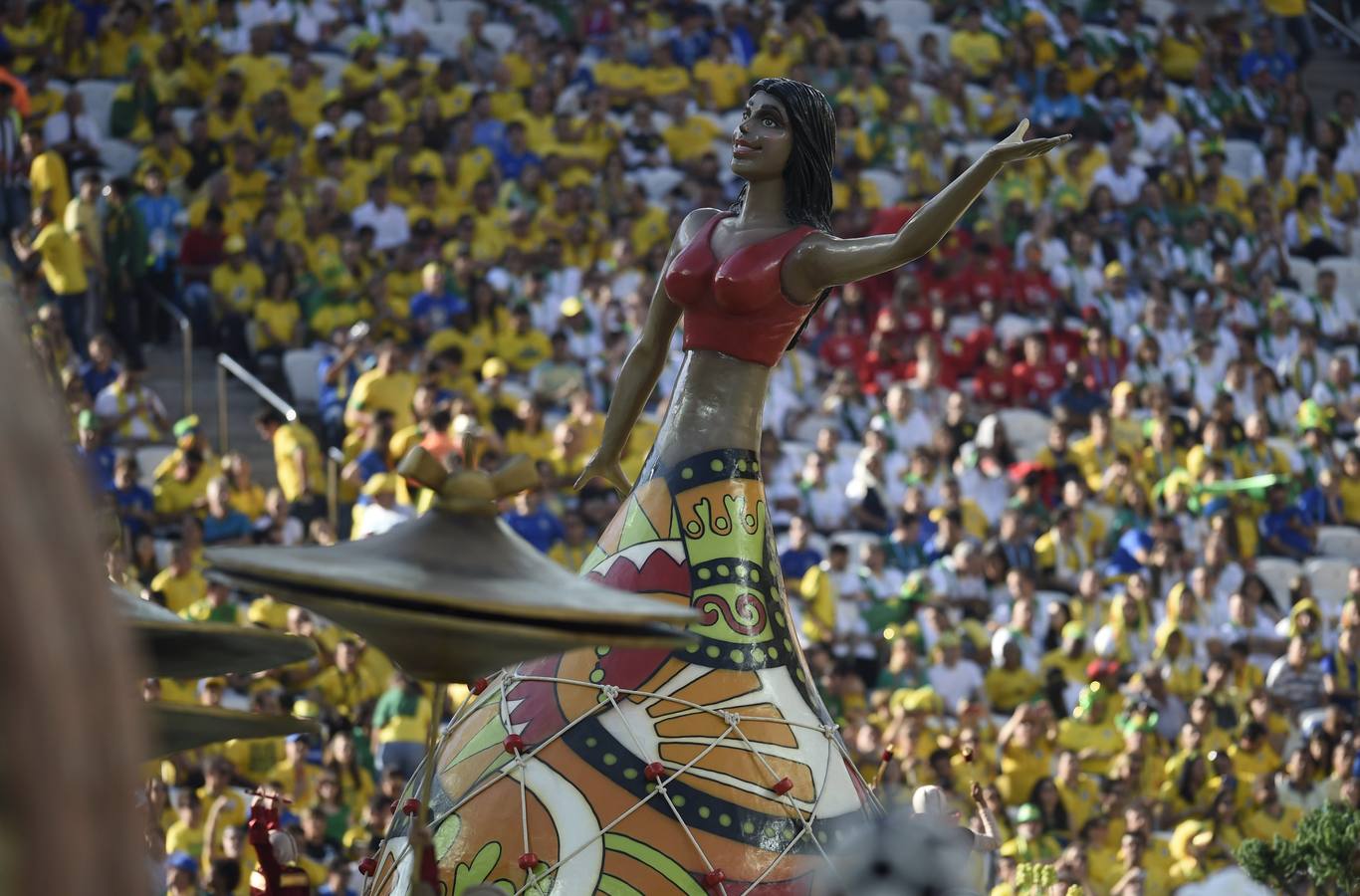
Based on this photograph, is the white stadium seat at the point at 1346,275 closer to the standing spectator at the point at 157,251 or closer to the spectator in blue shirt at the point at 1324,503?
the spectator in blue shirt at the point at 1324,503

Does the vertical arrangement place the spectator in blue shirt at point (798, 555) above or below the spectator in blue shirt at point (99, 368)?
below

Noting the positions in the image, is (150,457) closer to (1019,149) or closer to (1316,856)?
(1316,856)

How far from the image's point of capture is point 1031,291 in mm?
15742

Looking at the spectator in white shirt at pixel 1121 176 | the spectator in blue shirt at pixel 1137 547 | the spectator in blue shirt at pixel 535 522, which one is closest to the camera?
the spectator in blue shirt at pixel 535 522

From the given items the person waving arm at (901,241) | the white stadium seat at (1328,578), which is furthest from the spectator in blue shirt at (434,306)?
the person waving arm at (901,241)

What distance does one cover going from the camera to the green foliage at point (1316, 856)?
5.96 metres

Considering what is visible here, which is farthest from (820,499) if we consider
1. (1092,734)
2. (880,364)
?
(1092,734)

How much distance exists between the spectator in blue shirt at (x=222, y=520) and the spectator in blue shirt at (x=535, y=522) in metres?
1.41

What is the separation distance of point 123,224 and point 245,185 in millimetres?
1405

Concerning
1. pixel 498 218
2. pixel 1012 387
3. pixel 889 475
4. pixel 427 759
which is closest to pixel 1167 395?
pixel 1012 387

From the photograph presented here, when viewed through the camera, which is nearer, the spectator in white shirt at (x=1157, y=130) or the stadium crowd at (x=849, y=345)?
the stadium crowd at (x=849, y=345)

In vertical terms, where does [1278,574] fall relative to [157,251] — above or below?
below

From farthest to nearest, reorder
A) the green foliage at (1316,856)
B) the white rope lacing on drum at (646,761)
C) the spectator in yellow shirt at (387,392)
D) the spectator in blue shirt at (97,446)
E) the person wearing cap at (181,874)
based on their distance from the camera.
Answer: the spectator in yellow shirt at (387,392)
the spectator in blue shirt at (97,446)
the person wearing cap at (181,874)
the green foliage at (1316,856)
the white rope lacing on drum at (646,761)

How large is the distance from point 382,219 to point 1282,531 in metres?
6.50
